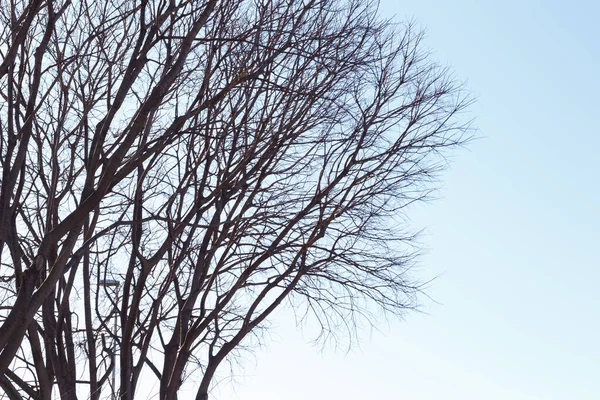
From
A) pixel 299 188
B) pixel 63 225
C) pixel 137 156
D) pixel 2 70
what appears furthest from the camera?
pixel 299 188

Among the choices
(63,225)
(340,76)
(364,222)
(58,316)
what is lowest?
(63,225)

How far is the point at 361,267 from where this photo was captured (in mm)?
10750

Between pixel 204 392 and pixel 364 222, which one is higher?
pixel 364 222

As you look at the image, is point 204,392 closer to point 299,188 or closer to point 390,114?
point 299,188

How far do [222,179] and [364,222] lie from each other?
1834 mm

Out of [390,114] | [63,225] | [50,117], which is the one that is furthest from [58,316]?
[390,114]

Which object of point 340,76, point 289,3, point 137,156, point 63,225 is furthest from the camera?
point 340,76

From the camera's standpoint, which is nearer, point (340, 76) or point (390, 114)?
point (340, 76)

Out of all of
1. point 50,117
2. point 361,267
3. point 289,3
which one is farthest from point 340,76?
point 50,117

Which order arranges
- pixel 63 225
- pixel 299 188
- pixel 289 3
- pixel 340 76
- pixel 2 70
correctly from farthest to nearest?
1. pixel 299 188
2. pixel 340 76
3. pixel 289 3
4. pixel 63 225
5. pixel 2 70

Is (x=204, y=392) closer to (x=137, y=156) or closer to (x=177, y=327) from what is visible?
(x=177, y=327)

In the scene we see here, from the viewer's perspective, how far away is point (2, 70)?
593cm

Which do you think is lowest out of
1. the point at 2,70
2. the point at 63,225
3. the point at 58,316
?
the point at 63,225

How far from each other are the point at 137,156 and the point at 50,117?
113 inches
